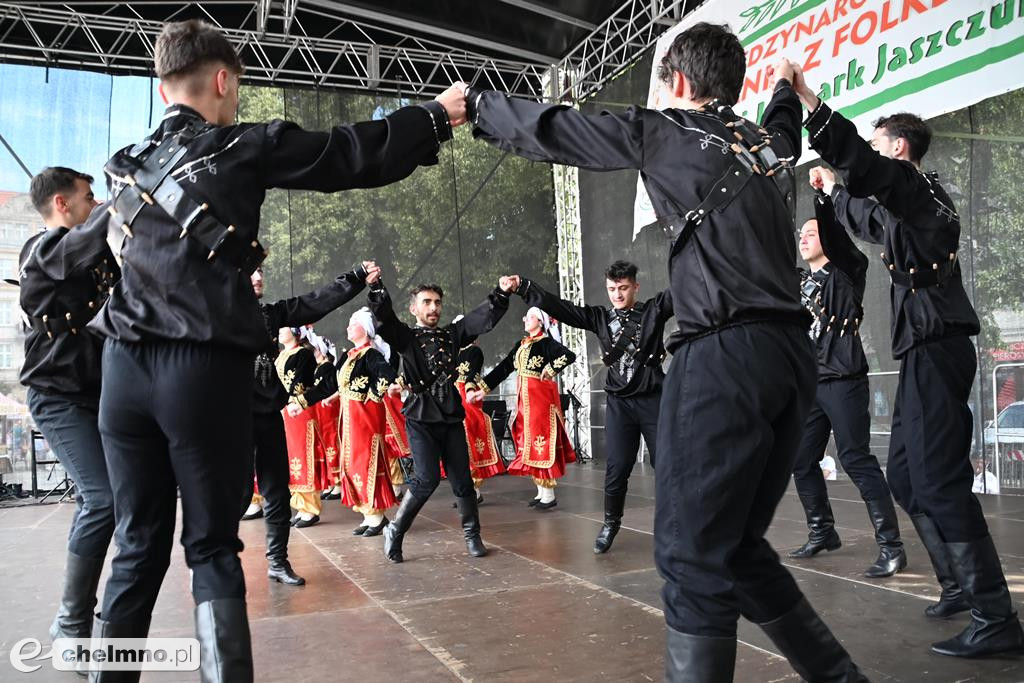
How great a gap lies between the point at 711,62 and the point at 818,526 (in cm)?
308

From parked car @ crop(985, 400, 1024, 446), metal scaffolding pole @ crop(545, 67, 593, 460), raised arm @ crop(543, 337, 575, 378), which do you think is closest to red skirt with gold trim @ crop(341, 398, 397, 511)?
raised arm @ crop(543, 337, 575, 378)

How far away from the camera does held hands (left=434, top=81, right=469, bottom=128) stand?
2176 millimetres

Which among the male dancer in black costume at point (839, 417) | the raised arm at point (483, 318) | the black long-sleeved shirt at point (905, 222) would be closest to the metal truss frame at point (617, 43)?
the raised arm at point (483, 318)

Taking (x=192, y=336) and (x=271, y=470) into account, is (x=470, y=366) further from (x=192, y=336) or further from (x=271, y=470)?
(x=192, y=336)

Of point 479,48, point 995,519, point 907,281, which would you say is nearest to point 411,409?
point 907,281

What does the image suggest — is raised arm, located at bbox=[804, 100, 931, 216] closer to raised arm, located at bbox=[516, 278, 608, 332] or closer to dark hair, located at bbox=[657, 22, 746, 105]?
dark hair, located at bbox=[657, 22, 746, 105]

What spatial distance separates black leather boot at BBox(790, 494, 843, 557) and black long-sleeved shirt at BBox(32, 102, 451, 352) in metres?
3.30

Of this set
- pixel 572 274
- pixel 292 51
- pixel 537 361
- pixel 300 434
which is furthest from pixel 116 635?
pixel 572 274

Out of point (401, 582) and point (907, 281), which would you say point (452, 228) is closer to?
point (401, 582)

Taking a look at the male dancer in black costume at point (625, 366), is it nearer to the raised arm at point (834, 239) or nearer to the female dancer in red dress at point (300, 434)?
the raised arm at point (834, 239)

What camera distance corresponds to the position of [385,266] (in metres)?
11.6

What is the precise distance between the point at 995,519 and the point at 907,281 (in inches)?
123

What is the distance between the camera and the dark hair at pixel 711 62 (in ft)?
6.68

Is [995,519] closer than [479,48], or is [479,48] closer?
[995,519]
